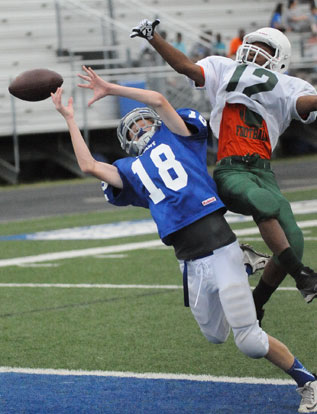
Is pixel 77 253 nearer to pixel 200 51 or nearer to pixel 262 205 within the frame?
pixel 262 205

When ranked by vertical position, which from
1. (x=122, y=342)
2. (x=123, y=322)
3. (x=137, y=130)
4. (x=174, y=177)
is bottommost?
(x=123, y=322)

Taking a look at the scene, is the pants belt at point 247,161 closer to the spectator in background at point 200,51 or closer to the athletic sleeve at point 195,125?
the athletic sleeve at point 195,125

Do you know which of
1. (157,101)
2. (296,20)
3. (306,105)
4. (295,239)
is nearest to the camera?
(157,101)

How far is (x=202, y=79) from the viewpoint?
547 centimetres

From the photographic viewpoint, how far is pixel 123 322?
6.87 m

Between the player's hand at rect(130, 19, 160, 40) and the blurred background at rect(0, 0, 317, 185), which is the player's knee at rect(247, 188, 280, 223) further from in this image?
the blurred background at rect(0, 0, 317, 185)

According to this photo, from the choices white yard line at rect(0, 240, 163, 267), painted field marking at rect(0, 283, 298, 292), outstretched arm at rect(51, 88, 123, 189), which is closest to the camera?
outstretched arm at rect(51, 88, 123, 189)

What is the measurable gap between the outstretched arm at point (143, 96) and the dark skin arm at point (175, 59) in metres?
0.75

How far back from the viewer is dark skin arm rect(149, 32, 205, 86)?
212 inches

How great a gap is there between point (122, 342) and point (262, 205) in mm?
1754

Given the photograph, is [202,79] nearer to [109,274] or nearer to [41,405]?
[41,405]

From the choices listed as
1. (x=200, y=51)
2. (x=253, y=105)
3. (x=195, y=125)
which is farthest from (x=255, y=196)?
(x=200, y=51)

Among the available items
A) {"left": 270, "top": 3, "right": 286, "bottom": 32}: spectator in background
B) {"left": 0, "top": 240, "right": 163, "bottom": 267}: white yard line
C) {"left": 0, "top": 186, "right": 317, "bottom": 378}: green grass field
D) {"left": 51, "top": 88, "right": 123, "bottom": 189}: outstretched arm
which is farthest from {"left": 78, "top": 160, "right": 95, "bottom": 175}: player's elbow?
{"left": 270, "top": 3, "right": 286, "bottom": 32}: spectator in background

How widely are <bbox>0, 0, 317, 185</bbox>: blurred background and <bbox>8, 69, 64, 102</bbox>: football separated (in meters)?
11.9
